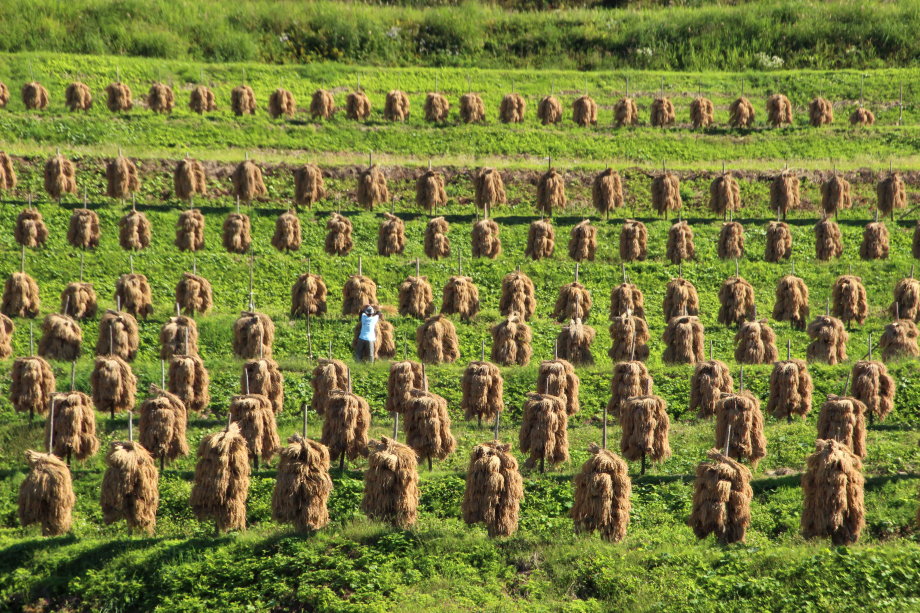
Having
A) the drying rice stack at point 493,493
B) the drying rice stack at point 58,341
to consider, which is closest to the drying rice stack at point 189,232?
the drying rice stack at point 58,341

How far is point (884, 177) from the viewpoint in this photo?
61250 millimetres

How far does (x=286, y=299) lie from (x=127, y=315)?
7.69 metres

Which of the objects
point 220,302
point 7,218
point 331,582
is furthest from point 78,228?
point 331,582

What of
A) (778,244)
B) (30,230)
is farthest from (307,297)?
(778,244)

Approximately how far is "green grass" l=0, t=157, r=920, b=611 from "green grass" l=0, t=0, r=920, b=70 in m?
32.5

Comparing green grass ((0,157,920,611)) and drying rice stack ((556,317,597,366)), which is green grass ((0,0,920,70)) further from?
drying rice stack ((556,317,597,366))

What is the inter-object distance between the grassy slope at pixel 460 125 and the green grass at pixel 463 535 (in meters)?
15.7

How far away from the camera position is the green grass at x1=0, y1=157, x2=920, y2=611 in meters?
31.6

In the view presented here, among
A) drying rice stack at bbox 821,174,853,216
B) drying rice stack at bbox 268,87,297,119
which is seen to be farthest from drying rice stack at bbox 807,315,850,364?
drying rice stack at bbox 268,87,297,119

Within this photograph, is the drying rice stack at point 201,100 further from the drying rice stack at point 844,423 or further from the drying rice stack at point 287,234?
the drying rice stack at point 844,423

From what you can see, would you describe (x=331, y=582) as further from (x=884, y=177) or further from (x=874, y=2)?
(x=874, y=2)

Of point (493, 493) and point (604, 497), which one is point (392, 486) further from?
point (604, 497)

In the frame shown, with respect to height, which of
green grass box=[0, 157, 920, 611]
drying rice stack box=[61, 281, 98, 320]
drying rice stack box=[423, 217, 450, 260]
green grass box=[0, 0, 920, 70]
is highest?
green grass box=[0, 0, 920, 70]

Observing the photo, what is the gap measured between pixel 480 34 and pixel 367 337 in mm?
43583
